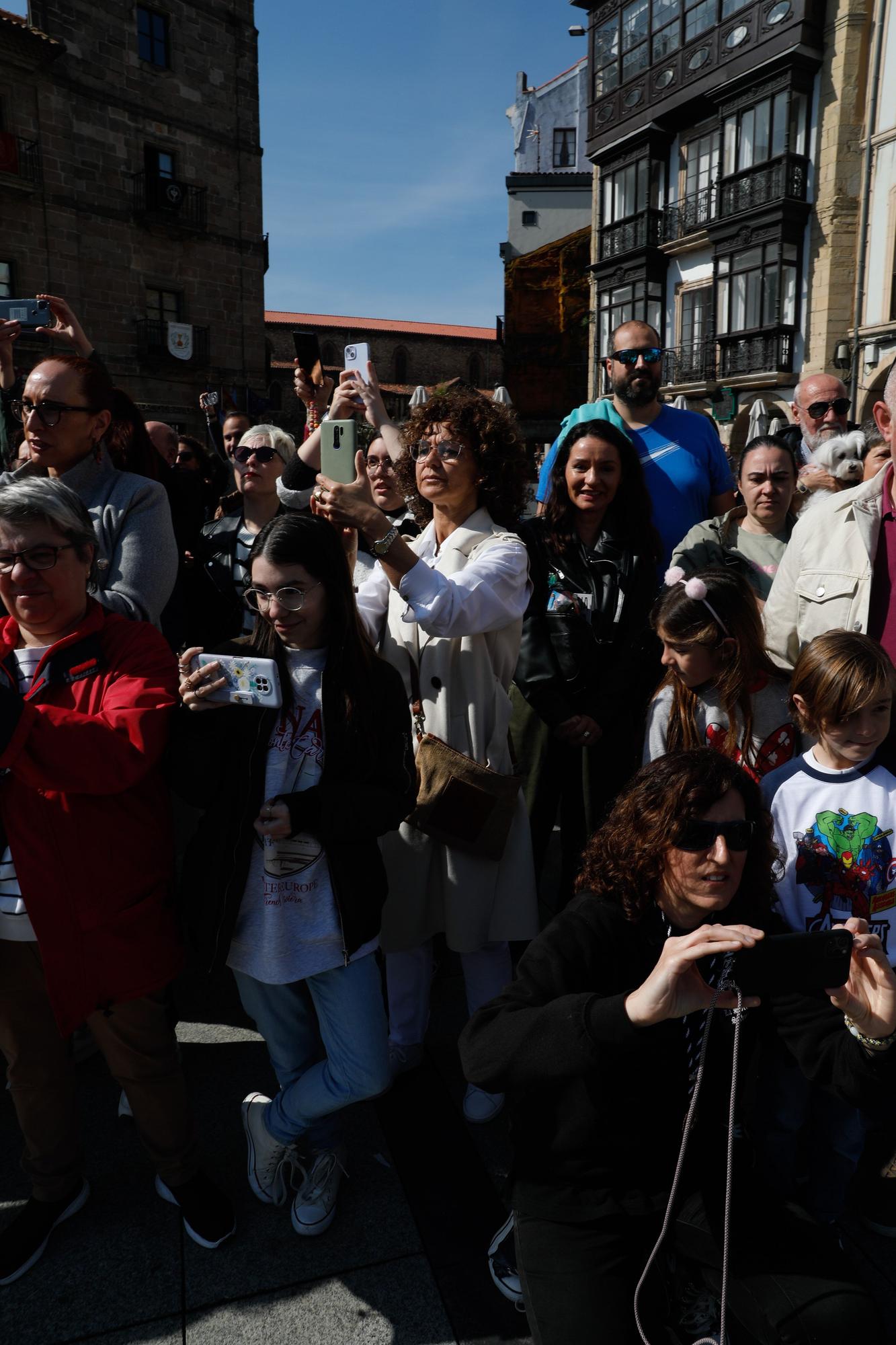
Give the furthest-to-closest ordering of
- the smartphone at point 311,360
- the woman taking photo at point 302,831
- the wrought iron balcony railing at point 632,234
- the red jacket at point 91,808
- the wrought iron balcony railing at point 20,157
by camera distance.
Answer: the wrought iron balcony railing at point 632,234 < the wrought iron balcony railing at point 20,157 < the smartphone at point 311,360 < the woman taking photo at point 302,831 < the red jacket at point 91,808

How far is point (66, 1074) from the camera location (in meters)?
2.35

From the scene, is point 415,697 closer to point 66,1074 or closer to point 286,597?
point 286,597

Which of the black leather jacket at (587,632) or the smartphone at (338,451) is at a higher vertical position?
the smartphone at (338,451)

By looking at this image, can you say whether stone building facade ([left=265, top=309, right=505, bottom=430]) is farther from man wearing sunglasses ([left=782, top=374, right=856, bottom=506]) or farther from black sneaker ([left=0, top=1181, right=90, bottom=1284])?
black sneaker ([left=0, top=1181, right=90, bottom=1284])

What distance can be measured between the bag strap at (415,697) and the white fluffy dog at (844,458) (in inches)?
86.4

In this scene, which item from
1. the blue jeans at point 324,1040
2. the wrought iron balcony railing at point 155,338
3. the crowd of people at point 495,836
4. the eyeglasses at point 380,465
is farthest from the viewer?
the wrought iron balcony railing at point 155,338

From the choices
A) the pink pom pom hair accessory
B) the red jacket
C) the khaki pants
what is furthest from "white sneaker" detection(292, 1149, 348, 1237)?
the pink pom pom hair accessory

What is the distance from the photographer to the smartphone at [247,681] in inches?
79.8

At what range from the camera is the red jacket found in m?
2.01

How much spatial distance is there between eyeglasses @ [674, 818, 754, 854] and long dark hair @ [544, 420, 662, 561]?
1.57 m

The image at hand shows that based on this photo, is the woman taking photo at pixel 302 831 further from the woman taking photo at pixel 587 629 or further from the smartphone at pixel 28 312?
the smartphone at pixel 28 312

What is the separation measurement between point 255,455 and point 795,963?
10.2 feet

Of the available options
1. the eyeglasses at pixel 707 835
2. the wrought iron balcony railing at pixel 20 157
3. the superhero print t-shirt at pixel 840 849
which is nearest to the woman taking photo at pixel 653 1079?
the eyeglasses at pixel 707 835

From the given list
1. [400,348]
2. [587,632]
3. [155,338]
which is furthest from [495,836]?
[400,348]
